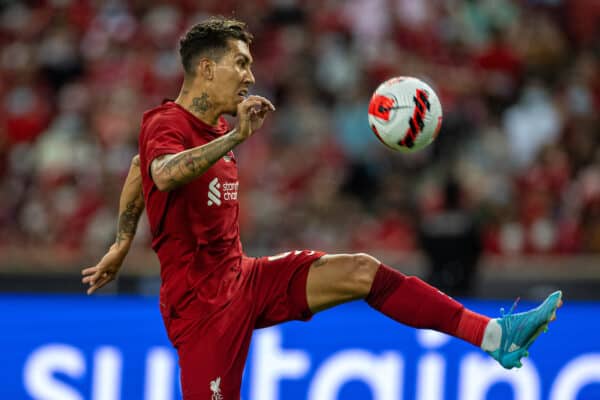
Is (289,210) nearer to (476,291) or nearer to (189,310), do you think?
(476,291)

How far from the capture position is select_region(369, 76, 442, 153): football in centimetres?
572

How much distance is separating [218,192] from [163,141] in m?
0.41

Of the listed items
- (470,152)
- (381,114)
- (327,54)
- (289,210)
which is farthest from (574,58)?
(381,114)

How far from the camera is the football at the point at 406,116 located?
18.8 feet

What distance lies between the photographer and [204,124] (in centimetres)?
563

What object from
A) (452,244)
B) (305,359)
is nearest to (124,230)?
(305,359)

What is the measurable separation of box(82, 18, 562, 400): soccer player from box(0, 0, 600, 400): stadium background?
267 cm

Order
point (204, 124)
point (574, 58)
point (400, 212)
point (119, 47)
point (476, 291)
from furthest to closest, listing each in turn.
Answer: point (119, 47)
point (574, 58)
point (400, 212)
point (476, 291)
point (204, 124)

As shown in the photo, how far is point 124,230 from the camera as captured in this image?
20.0ft

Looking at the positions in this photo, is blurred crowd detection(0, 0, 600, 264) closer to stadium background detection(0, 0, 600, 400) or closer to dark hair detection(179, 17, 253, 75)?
stadium background detection(0, 0, 600, 400)

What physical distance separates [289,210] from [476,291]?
2.10 meters

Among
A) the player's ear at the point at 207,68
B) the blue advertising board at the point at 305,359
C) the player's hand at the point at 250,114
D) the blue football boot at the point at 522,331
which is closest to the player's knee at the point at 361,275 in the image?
the blue football boot at the point at 522,331

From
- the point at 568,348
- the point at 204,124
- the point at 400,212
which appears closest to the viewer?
the point at 204,124

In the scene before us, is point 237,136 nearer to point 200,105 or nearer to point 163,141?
point 163,141
